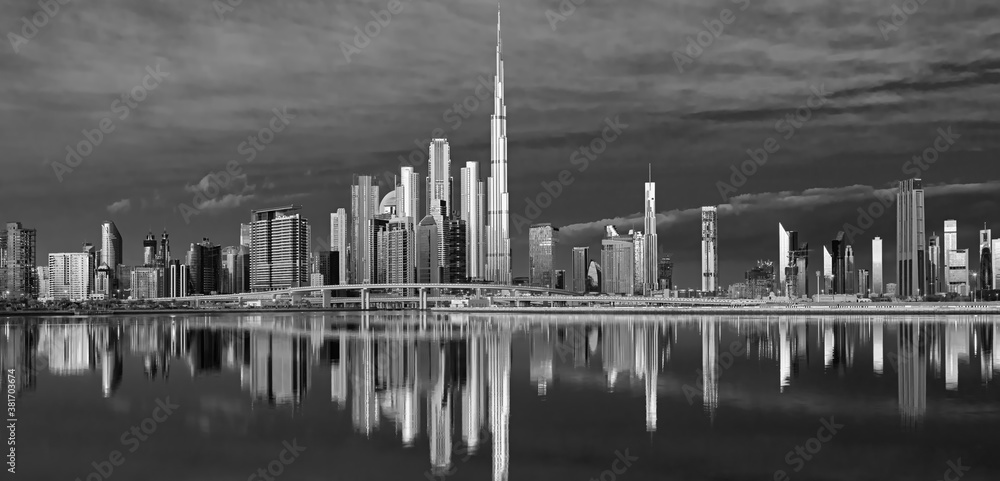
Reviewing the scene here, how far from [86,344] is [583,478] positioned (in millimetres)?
55937

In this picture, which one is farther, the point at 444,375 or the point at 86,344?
the point at 86,344

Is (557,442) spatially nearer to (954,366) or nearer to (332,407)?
(332,407)

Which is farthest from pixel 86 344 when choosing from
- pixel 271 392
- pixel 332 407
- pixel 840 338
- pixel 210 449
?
pixel 840 338

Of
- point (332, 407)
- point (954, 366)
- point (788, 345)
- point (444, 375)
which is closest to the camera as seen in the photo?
point (332, 407)

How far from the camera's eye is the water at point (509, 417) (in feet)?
68.0

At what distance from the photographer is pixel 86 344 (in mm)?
64500

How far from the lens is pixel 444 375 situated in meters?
38.7

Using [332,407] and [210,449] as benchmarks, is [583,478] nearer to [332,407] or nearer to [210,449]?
[210,449]

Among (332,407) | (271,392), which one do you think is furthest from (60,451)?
(271,392)

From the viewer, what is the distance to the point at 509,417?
27188 mm

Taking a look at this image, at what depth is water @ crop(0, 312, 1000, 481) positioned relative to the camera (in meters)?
20.7

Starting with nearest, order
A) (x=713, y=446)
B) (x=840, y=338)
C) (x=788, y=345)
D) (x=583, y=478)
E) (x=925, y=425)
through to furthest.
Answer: (x=583, y=478), (x=713, y=446), (x=925, y=425), (x=788, y=345), (x=840, y=338)

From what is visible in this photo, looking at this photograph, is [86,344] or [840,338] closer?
[86,344]

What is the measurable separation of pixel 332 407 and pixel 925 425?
62.2 ft
